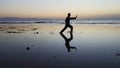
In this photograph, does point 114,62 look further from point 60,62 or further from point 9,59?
point 9,59

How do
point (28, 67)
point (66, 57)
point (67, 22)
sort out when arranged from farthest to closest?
point (67, 22), point (66, 57), point (28, 67)

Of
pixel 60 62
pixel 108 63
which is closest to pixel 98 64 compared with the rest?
pixel 108 63

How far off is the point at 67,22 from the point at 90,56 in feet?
38.5

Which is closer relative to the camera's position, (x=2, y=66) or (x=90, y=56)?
(x=2, y=66)

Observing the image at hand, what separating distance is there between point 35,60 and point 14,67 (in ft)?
4.45

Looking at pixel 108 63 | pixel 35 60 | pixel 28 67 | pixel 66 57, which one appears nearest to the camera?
pixel 28 67

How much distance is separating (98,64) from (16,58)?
3.48 m

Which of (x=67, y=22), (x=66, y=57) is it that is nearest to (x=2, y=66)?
(x=66, y=57)

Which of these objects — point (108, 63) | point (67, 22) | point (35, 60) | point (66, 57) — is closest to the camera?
point (108, 63)

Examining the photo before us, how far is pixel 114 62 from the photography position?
879 centimetres

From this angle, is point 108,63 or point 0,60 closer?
point 108,63

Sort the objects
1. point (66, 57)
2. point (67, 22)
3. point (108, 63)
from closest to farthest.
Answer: point (108, 63)
point (66, 57)
point (67, 22)

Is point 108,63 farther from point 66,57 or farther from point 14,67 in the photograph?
point 14,67

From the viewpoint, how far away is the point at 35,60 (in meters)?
9.28
